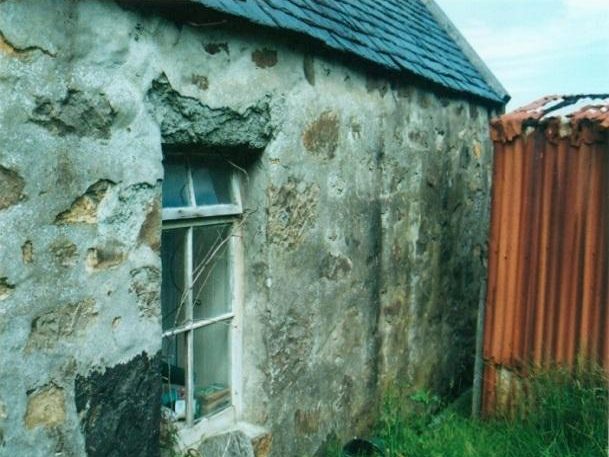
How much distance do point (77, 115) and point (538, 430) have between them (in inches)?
125

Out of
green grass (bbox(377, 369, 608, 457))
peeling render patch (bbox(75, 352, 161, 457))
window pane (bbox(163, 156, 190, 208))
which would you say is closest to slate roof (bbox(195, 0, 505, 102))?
window pane (bbox(163, 156, 190, 208))

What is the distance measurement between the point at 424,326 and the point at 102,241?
3.57 meters

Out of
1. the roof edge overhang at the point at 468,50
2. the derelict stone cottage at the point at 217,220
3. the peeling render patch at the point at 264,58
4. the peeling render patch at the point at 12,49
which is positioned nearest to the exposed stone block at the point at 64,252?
the derelict stone cottage at the point at 217,220

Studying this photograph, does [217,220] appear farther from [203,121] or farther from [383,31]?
[383,31]

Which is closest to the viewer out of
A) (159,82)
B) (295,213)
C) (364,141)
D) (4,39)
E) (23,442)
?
(4,39)

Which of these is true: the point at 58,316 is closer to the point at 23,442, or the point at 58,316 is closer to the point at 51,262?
the point at 51,262

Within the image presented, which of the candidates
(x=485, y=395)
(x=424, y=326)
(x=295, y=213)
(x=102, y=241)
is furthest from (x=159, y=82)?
(x=424, y=326)

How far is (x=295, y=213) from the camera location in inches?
148

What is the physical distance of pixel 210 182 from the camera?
135 inches

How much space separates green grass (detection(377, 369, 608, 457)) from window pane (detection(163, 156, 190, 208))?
202cm

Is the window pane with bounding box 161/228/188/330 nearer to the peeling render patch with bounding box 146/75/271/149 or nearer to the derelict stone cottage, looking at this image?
the derelict stone cottage

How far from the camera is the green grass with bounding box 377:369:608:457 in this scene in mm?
3844

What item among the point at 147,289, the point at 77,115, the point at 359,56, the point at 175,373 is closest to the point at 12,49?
the point at 77,115

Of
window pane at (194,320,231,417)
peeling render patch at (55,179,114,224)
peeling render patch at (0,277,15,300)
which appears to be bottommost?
window pane at (194,320,231,417)
